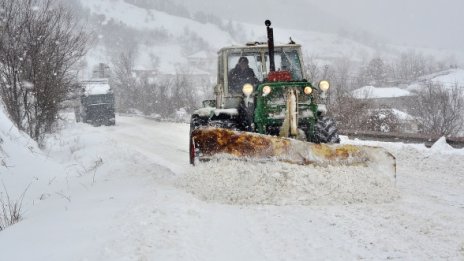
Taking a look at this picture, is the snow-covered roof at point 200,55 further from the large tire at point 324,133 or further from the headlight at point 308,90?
the headlight at point 308,90

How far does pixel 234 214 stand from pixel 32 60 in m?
8.43

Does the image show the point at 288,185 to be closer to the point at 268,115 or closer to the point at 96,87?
the point at 268,115

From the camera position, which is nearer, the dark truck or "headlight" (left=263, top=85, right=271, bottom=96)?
"headlight" (left=263, top=85, right=271, bottom=96)

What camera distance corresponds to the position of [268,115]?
7016 mm

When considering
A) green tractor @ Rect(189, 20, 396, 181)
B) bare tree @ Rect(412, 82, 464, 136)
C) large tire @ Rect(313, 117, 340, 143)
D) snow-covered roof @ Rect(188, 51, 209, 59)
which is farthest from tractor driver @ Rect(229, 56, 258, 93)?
snow-covered roof @ Rect(188, 51, 209, 59)

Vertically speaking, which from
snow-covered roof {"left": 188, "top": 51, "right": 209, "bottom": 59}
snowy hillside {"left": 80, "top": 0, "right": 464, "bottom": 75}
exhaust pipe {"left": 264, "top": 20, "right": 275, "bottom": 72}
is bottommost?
exhaust pipe {"left": 264, "top": 20, "right": 275, "bottom": 72}

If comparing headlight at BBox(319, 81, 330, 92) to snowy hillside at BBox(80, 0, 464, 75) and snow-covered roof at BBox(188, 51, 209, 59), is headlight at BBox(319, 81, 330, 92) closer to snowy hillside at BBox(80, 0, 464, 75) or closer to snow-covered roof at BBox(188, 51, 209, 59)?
snowy hillside at BBox(80, 0, 464, 75)

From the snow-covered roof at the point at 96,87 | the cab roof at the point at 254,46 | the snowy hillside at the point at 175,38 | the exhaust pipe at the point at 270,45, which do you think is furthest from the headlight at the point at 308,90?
the snowy hillside at the point at 175,38

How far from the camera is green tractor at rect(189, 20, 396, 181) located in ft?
20.1

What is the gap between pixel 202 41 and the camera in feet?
514

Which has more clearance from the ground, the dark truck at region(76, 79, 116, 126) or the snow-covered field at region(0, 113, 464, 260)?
the dark truck at region(76, 79, 116, 126)

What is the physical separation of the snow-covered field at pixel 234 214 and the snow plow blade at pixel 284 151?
0.51ft

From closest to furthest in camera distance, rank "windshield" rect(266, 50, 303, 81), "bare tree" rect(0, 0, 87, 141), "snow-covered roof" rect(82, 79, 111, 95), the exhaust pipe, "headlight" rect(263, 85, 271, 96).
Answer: "headlight" rect(263, 85, 271, 96), the exhaust pipe, "windshield" rect(266, 50, 303, 81), "bare tree" rect(0, 0, 87, 141), "snow-covered roof" rect(82, 79, 111, 95)

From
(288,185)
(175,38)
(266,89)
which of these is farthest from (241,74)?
(175,38)
